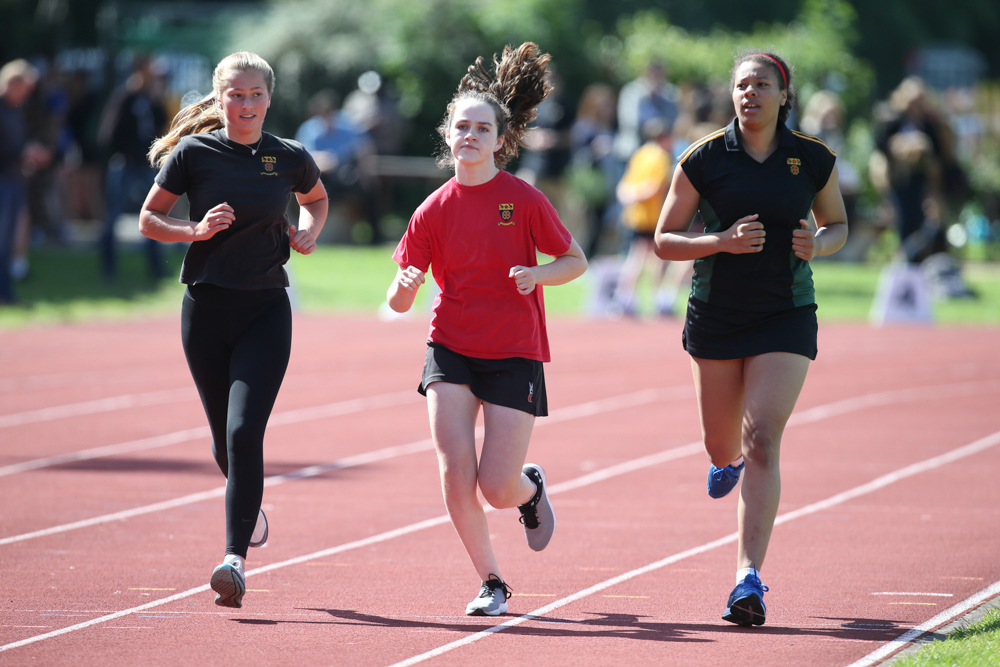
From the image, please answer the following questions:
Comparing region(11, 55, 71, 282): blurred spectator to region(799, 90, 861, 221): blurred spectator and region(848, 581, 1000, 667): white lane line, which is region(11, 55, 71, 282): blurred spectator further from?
region(848, 581, 1000, 667): white lane line

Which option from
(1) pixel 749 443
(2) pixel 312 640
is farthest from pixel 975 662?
(2) pixel 312 640

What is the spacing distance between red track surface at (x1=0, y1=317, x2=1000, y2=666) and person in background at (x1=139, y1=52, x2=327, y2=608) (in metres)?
0.74

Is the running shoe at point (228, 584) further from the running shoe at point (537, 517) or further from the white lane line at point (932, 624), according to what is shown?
the white lane line at point (932, 624)

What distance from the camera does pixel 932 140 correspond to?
57.9ft

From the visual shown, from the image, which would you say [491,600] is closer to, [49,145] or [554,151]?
[49,145]

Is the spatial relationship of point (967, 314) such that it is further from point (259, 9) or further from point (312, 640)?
point (259, 9)

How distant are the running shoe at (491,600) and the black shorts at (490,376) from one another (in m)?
0.66

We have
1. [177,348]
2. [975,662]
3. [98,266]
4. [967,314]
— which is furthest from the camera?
[98,266]

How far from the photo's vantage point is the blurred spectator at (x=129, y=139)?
17281 mm

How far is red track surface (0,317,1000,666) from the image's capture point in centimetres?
500

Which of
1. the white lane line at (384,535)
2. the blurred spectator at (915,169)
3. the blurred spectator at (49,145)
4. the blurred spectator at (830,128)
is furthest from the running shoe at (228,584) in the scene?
the blurred spectator at (830,128)

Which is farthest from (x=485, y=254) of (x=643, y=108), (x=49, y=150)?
(x=643, y=108)

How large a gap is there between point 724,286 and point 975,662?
1723 millimetres

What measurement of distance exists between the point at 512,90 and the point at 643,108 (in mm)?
14629
